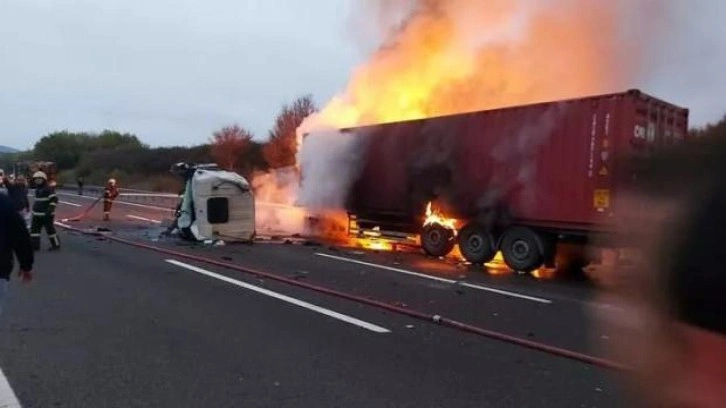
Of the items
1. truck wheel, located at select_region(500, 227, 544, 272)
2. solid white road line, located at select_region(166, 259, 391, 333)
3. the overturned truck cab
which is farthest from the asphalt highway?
the overturned truck cab

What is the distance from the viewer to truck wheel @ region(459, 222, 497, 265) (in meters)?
13.3

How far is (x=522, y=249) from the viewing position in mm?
12648

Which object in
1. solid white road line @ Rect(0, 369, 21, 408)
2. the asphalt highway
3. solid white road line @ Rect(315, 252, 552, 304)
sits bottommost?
solid white road line @ Rect(0, 369, 21, 408)

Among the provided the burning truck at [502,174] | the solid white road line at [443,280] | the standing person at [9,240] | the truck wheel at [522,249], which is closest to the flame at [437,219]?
the burning truck at [502,174]

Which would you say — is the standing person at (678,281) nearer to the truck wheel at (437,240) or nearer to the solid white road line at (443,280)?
the solid white road line at (443,280)

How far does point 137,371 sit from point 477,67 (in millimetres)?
11669

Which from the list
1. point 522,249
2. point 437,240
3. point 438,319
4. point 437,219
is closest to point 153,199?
point 437,219

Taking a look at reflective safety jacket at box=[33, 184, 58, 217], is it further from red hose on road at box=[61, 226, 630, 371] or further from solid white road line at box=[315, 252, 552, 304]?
solid white road line at box=[315, 252, 552, 304]

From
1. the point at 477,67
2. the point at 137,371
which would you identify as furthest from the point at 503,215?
the point at 137,371

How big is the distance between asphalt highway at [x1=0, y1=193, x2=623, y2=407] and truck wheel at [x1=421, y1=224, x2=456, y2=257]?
111 inches

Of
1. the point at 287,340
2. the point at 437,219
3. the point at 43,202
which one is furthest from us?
the point at 437,219

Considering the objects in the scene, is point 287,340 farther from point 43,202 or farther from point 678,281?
point 43,202

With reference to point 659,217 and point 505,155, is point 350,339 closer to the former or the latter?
point 659,217

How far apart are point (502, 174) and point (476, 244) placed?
1.47 meters
